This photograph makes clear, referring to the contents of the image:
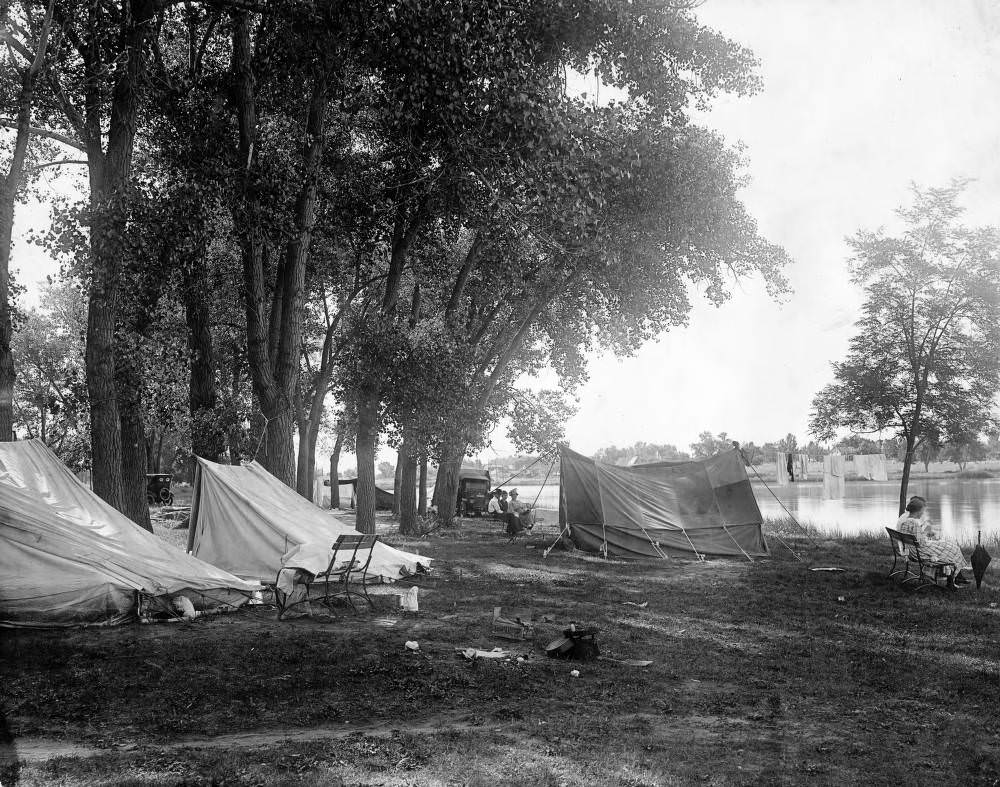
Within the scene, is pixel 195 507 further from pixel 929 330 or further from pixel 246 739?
pixel 929 330

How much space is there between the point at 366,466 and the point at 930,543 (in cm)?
1158

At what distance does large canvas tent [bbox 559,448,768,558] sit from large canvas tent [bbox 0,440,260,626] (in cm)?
979

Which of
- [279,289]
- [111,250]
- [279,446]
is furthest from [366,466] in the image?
[111,250]

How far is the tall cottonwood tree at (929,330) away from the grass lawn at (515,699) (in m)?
13.9

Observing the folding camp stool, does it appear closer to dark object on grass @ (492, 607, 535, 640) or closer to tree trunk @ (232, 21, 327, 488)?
dark object on grass @ (492, 607, 535, 640)

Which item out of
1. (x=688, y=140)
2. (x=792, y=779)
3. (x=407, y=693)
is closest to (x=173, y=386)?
(x=407, y=693)

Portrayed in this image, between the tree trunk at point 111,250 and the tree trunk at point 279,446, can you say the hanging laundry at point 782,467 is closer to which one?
the tree trunk at point 279,446

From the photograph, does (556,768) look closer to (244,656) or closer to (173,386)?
(244,656)

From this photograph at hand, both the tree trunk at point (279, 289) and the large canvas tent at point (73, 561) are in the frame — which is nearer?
the large canvas tent at point (73, 561)

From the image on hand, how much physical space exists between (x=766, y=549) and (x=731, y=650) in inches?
401

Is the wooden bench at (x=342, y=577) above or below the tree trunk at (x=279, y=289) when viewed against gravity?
below

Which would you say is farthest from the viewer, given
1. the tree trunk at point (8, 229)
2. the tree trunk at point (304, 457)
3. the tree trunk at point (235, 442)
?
the tree trunk at point (304, 457)

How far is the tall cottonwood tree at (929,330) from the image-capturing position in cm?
2248

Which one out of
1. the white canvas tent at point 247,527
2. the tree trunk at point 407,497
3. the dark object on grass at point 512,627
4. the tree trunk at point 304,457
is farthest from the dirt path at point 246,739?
the tree trunk at point 304,457
